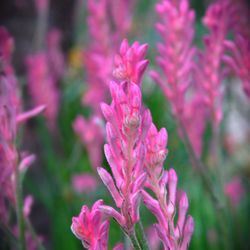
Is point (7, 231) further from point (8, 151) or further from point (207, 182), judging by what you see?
point (207, 182)

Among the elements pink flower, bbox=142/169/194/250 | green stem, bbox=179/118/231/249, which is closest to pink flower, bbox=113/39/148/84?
pink flower, bbox=142/169/194/250

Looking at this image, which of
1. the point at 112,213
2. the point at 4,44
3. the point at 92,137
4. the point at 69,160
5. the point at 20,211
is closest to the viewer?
the point at 112,213

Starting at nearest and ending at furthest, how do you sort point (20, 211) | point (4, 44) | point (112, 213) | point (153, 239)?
1. point (112, 213)
2. point (20, 211)
3. point (4, 44)
4. point (153, 239)

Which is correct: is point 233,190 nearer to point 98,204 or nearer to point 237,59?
point 237,59

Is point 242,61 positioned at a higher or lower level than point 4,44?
lower

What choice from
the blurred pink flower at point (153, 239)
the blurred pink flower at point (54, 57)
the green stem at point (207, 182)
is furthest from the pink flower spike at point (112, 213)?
the blurred pink flower at point (54, 57)

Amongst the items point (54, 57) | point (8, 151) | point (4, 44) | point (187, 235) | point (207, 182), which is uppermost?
point (54, 57)

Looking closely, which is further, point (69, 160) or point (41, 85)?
point (69, 160)

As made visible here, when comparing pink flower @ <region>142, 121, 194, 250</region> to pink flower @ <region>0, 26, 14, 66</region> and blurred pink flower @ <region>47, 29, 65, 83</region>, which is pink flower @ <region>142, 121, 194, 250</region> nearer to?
pink flower @ <region>0, 26, 14, 66</region>

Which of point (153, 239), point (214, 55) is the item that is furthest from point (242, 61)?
point (153, 239)

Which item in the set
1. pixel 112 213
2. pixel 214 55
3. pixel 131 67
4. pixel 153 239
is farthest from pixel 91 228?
pixel 153 239

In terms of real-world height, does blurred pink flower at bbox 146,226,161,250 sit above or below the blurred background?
below
